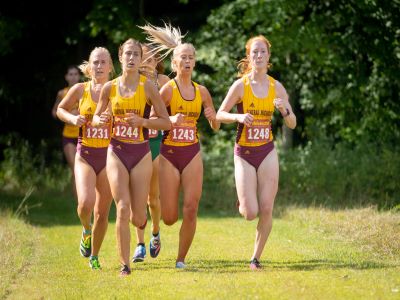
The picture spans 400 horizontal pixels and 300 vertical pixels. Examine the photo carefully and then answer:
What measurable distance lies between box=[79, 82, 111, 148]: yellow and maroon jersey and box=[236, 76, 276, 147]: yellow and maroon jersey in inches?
58.9

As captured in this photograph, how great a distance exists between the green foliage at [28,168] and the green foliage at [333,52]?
4.62m

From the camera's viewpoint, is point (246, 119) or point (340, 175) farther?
point (340, 175)

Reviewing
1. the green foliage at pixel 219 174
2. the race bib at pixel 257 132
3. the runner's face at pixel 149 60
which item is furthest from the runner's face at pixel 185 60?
the green foliage at pixel 219 174

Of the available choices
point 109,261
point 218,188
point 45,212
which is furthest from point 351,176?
point 109,261

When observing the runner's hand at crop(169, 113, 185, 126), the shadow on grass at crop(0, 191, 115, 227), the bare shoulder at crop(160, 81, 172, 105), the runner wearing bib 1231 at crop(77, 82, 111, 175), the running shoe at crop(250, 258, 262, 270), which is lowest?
the shadow on grass at crop(0, 191, 115, 227)

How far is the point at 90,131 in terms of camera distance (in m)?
11.1

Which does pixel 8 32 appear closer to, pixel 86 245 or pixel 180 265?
pixel 86 245

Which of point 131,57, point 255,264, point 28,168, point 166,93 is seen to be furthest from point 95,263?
point 28,168

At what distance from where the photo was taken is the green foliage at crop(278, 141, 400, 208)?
18172mm

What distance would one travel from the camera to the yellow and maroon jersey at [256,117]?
10.6m

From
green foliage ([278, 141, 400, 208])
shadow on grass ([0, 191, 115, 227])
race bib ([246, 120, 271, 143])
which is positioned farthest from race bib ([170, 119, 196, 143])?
green foliage ([278, 141, 400, 208])

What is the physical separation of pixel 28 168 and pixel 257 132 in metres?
13.3

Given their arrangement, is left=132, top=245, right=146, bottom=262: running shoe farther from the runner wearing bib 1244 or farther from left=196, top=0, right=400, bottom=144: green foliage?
left=196, top=0, right=400, bottom=144: green foliage

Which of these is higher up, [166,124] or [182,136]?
[166,124]
